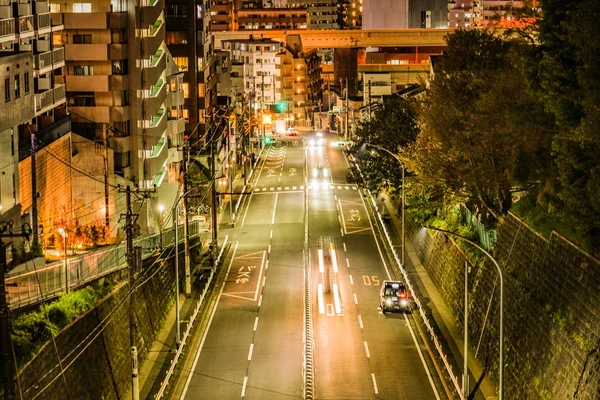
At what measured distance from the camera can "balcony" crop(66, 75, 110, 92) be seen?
66062mm

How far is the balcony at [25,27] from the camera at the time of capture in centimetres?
5006

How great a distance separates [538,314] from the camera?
37.0 meters

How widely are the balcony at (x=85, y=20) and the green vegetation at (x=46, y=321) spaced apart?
30239 mm

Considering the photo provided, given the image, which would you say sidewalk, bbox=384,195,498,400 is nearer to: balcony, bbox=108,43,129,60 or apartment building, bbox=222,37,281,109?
balcony, bbox=108,43,129,60

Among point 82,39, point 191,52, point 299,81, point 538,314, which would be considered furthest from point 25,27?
point 299,81

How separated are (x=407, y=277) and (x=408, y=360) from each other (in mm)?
13919

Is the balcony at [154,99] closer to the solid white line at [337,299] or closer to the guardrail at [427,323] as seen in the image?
the guardrail at [427,323]

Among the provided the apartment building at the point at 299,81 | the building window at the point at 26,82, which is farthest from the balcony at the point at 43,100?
the apartment building at the point at 299,81

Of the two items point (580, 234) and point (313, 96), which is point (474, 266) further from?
point (313, 96)

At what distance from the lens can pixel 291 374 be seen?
4169 cm

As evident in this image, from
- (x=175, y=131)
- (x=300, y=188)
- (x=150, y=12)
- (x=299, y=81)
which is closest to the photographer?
(x=150, y=12)

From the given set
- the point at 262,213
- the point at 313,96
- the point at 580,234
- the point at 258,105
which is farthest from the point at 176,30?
the point at 313,96

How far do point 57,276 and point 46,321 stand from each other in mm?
5565

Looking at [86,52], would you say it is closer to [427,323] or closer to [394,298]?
[394,298]
